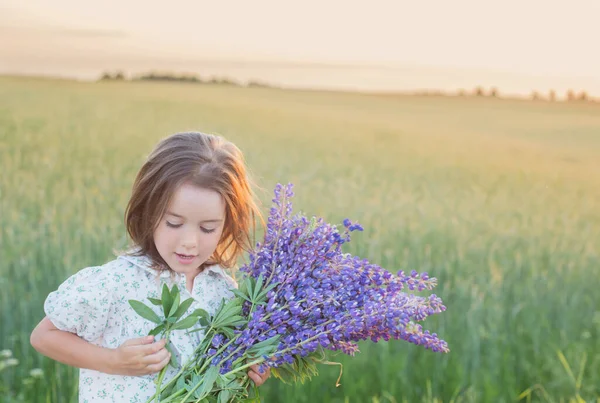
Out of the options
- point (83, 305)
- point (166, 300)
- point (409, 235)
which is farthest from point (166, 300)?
point (409, 235)

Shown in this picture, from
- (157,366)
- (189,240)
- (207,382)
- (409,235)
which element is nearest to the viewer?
(207,382)

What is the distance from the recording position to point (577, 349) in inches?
184

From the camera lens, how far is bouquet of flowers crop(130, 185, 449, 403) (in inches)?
86.0

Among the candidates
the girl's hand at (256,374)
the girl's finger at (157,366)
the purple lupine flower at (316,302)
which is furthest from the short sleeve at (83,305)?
the girl's hand at (256,374)

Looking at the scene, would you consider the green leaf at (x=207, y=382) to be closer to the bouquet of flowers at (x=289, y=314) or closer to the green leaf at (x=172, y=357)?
the bouquet of flowers at (x=289, y=314)

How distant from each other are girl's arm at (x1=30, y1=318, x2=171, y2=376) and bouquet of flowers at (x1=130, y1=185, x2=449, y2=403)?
0.17ft

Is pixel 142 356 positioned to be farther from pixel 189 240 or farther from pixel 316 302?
pixel 316 302

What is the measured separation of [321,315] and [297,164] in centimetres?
838

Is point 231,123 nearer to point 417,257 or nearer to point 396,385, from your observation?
point 417,257

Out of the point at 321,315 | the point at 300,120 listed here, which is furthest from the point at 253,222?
the point at 300,120

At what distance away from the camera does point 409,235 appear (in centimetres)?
613

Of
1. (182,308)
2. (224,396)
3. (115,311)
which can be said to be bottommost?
(224,396)

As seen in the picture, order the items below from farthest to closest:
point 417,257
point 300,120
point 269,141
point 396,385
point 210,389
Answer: point 300,120
point 269,141
point 417,257
point 396,385
point 210,389

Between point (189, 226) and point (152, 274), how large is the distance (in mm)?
252
